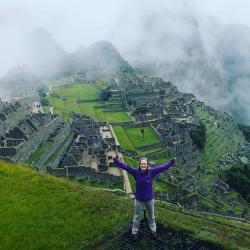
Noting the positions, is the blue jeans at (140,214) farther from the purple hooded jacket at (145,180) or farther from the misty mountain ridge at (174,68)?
the misty mountain ridge at (174,68)

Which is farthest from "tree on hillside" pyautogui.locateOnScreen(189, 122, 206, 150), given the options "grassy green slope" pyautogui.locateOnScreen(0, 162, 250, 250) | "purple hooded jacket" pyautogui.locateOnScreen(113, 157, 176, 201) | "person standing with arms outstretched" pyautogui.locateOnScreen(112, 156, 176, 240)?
"purple hooded jacket" pyautogui.locateOnScreen(113, 157, 176, 201)

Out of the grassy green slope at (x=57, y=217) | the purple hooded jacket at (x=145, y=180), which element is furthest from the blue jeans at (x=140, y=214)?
the grassy green slope at (x=57, y=217)

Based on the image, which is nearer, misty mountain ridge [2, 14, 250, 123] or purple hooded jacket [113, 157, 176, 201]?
purple hooded jacket [113, 157, 176, 201]

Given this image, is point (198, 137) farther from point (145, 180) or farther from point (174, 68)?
point (174, 68)

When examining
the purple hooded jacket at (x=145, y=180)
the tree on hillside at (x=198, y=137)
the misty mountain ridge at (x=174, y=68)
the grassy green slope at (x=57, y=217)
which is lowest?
the grassy green slope at (x=57, y=217)

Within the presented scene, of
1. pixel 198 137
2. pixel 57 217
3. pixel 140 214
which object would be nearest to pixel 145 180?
pixel 140 214

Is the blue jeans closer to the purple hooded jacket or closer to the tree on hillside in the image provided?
the purple hooded jacket

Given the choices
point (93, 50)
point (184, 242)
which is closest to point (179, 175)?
point (184, 242)

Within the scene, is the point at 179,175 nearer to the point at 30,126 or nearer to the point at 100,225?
the point at 30,126
